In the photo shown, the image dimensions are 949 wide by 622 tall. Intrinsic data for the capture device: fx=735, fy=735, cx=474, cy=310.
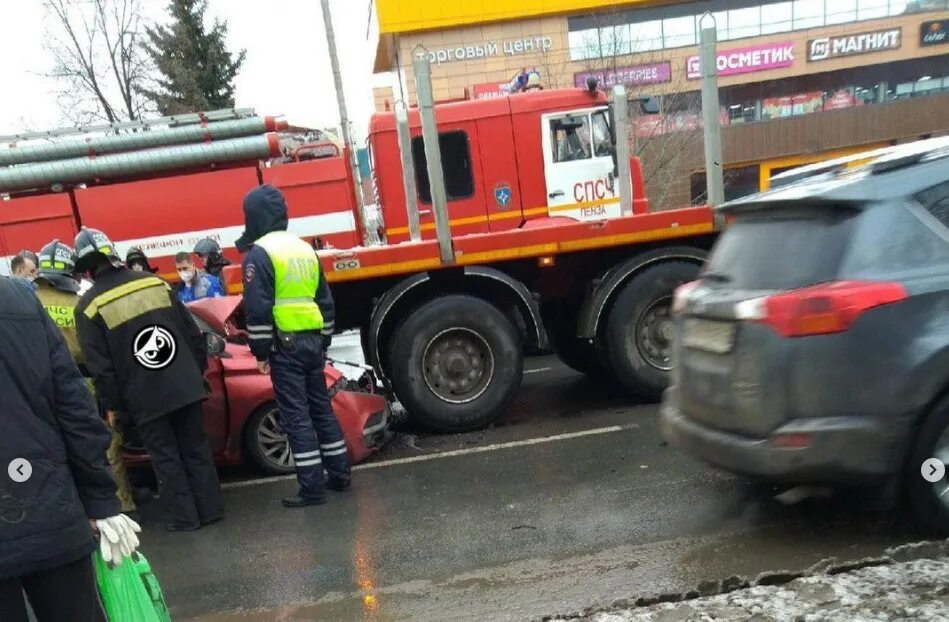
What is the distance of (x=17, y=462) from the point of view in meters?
2.01

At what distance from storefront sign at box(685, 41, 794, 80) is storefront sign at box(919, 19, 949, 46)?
203 inches

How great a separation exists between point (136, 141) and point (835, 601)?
351 inches

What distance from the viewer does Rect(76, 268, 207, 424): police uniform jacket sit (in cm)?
441

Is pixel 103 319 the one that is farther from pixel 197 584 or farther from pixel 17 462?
pixel 17 462

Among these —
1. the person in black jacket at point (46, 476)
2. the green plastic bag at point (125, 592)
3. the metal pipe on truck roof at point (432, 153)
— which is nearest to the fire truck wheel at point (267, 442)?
the metal pipe on truck roof at point (432, 153)

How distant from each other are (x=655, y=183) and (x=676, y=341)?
564 inches

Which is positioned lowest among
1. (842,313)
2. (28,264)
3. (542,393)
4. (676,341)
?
(542,393)

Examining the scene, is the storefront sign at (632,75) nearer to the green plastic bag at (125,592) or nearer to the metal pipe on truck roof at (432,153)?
the metal pipe on truck roof at (432,153)

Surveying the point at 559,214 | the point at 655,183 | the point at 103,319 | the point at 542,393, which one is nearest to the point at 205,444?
the point at 103,319

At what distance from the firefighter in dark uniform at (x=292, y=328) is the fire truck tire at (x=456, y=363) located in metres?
0.99

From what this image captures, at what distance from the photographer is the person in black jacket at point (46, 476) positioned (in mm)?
2012

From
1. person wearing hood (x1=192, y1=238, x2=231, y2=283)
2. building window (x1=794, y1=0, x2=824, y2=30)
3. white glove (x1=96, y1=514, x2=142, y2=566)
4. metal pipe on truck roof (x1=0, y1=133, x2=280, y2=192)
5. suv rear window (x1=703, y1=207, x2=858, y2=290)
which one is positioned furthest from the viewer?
building window (x1=794, y1=0, x2=824, y2=30)

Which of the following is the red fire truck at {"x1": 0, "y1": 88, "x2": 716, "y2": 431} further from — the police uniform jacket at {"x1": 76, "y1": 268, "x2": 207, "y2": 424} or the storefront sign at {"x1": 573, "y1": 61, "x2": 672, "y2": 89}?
the storefront sign at {"x1": 573, "y1": 61, "x2": 672, "y2": 89}

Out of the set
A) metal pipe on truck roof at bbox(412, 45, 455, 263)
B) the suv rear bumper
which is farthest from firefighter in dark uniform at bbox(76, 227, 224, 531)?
the suv rear bumper
